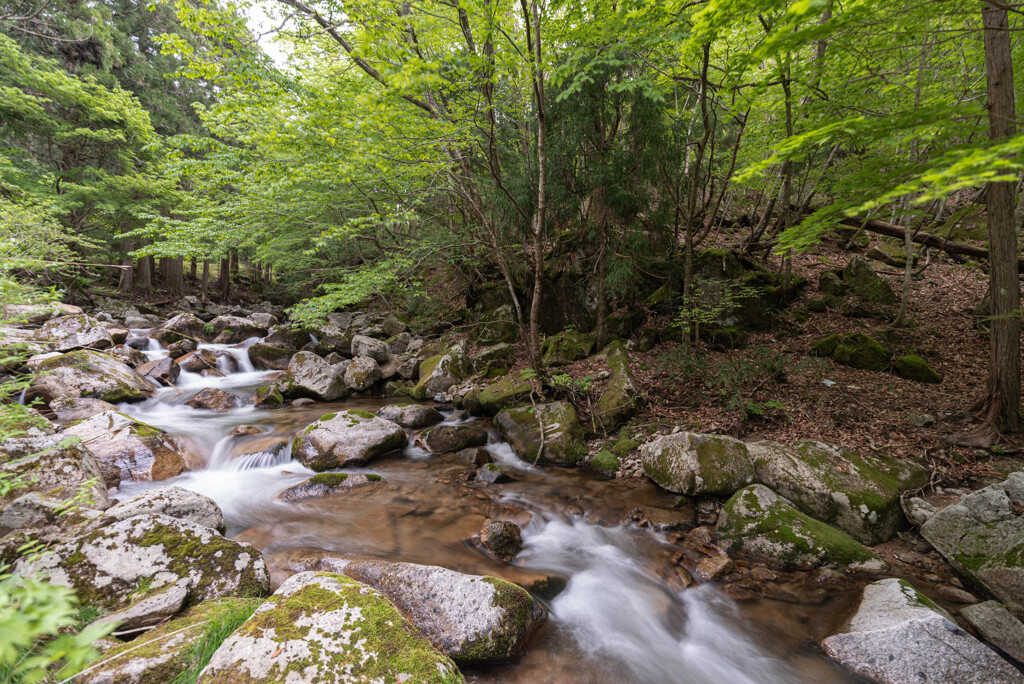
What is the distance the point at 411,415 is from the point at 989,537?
26.8 ft

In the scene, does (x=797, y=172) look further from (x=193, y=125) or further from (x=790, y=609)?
(x=193, y=125)

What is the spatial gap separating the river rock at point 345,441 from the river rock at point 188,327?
11.1 m

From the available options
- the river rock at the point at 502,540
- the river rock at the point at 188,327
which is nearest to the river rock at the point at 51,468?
the river rock at the point at 502,540

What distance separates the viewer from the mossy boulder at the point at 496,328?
11.2 meters

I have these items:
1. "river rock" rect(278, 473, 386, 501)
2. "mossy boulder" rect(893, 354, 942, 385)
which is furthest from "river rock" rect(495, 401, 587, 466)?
"mossy boulder" rect(893, 354, 942, 385)

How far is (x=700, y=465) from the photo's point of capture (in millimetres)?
5477

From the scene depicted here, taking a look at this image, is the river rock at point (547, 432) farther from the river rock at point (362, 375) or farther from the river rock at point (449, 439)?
the river rock at point (362, 375)

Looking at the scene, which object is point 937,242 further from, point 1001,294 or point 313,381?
point 313,381

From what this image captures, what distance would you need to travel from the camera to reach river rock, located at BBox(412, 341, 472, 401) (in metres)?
10.0

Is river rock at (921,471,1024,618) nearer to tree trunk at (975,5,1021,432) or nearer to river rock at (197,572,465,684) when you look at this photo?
tree trunk at (975,5,1021,432)

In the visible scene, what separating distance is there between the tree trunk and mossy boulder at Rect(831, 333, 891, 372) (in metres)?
2.02

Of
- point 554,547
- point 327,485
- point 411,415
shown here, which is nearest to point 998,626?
point 554,547

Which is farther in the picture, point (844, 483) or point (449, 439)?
point (449, 439)

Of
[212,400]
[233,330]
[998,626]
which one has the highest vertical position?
[233,330]
